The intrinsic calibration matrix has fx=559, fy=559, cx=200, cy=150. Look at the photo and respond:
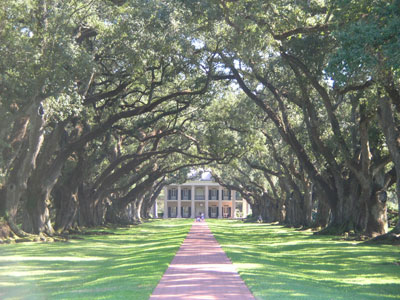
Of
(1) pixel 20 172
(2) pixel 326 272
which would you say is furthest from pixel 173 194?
(2) pixel 326 272

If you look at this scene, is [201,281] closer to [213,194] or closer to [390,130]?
[390,130]

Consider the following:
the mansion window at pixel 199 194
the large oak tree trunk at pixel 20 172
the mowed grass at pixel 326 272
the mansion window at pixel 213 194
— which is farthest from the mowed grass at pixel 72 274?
the mansion window at pixel 199 194

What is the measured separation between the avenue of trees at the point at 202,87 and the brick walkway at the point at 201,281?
5004mm

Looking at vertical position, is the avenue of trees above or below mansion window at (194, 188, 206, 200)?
below

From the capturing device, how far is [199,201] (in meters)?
105

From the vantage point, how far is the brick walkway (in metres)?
9.09

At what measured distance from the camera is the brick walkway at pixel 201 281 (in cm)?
909

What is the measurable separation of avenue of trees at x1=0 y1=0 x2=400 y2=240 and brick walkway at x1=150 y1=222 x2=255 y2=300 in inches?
197

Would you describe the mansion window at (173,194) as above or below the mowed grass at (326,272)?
above

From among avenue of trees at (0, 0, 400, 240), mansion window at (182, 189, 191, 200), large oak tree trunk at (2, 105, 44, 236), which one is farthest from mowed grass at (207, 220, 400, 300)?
mansion window at (182, 189, 191, 200)

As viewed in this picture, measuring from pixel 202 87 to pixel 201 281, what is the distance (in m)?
17.0

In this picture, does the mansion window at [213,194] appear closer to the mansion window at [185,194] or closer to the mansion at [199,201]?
the mansion at [199,201]

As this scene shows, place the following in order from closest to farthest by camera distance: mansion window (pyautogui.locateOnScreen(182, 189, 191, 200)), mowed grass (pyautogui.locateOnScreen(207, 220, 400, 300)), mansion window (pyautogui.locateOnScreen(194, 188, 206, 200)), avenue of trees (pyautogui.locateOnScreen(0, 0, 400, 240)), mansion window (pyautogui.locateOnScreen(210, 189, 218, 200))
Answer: mowed grass (pyautogui.locateOnScreen(207, 220, 400, 300)) < avenue of trees (pyautogui.locateOnScreen(0, 0, 400, 240)) < mansion window (pyautogui.locateOnScreen(210, 189, 218, 200)) < mansion window (pyautogui.locateOnScreen(182, 189, 191, 200)) < mansion window (pyautogui.locateOnScreen(194, 188, 206, 200))

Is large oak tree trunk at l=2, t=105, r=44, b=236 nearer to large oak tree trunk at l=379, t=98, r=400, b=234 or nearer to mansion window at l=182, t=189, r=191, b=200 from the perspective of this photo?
large oak tree trunk at l=379, t=98, r=400, b=234
